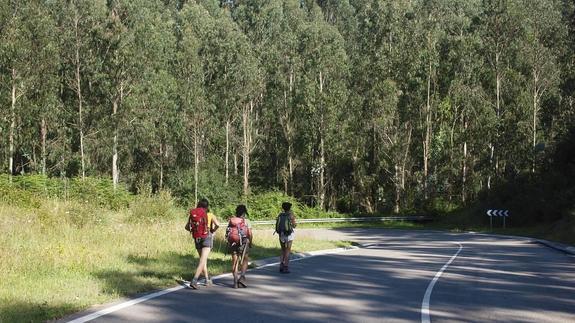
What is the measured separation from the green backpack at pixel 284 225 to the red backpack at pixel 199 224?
3424mm

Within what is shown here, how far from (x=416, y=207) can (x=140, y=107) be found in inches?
1047

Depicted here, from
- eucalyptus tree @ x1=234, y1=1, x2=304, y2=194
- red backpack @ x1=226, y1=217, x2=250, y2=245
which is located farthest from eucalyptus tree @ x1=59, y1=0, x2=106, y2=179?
red backpack @ x1=226, y1=217, x2=250, y2=245

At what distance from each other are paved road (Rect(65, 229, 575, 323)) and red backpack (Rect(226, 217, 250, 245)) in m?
0.96

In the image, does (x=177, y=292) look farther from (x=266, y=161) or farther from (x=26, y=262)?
(x=266, y=161)

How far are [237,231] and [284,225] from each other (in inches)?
112

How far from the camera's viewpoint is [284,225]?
606 inches

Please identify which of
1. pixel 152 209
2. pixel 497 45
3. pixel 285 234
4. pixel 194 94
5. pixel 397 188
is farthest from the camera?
pixel 397 188

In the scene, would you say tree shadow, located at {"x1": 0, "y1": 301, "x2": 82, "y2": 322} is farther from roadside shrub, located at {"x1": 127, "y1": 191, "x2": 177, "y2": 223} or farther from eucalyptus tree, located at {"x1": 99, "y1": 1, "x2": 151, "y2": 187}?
eucalyptus tree, located at {"x1": 99, "y1": 1, "x2": 151, "y2": 187}

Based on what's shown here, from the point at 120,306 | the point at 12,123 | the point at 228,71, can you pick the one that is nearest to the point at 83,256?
the point at 120,306

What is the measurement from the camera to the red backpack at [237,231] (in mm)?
12633

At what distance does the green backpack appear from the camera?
15.3 meters

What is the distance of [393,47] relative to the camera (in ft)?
202

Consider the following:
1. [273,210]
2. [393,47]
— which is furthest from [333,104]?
[273,210]

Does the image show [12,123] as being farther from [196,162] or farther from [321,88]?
[321,88]
